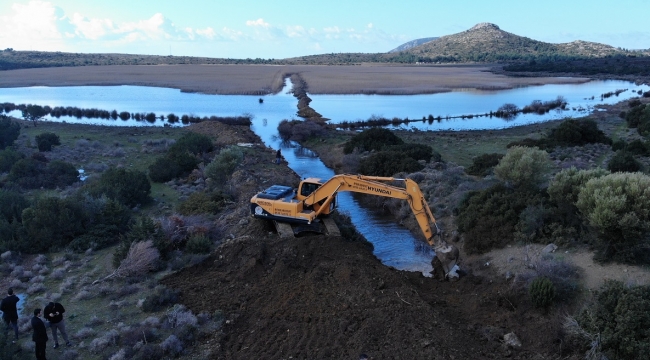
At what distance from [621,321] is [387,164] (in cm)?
→ 2060

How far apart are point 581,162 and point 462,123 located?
26373 mm

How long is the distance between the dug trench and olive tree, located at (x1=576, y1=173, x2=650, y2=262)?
2932 millimetres

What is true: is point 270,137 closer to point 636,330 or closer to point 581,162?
point 581,162

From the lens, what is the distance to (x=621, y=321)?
10719 mm

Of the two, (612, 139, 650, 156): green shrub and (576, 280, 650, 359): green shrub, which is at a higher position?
(612, 139, 650, 156): green shrub

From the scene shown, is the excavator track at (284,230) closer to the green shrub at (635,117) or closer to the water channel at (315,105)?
the water channel at (315,105)

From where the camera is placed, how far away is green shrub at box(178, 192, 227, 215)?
2177 cm

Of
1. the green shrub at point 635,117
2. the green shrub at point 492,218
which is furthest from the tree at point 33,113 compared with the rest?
the green shrub at point 635,117

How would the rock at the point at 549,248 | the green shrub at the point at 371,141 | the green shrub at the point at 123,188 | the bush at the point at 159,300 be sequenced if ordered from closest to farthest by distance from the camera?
1. the bush at the point at 159,300
2. the rock at the point at 549,248
3. the green shrub at the point at 123,188
4. the green shrub at the point at 371,141

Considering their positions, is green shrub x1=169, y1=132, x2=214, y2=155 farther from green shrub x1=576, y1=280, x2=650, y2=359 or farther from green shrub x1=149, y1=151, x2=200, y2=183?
green shrub x1=576, y1=280, x2=650, y2=359

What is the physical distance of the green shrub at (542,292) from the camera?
12766 mm

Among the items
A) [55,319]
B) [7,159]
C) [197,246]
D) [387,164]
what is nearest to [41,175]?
[7,159]

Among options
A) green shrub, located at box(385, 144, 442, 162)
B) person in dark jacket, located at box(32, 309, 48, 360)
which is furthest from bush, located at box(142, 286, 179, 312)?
green shrub, located at box(385, 144, 442, 162)

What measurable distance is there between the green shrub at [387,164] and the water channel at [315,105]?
302cm
